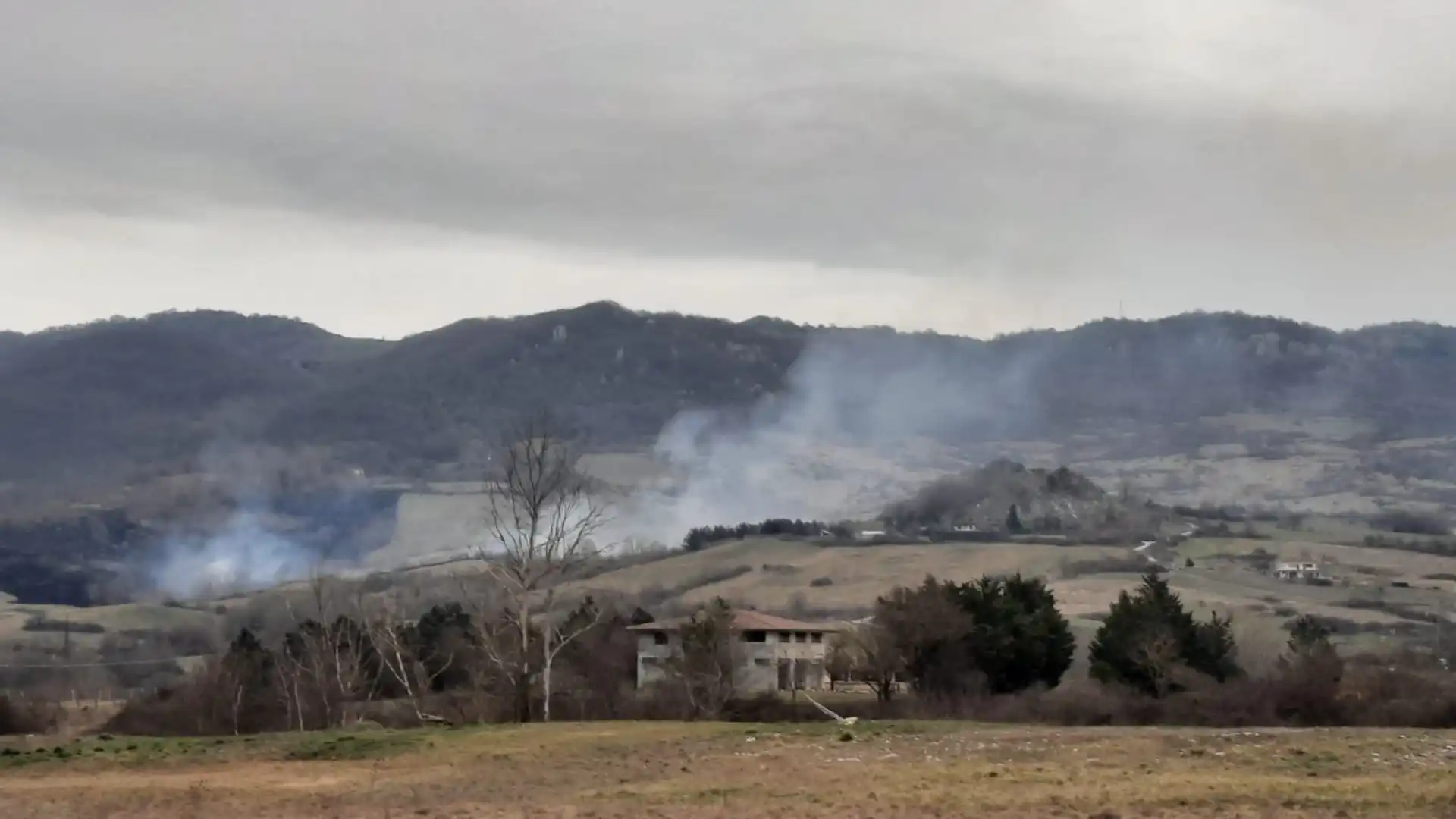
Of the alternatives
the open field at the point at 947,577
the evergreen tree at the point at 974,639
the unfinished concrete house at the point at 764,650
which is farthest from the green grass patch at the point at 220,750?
the open field at the point at 947,577

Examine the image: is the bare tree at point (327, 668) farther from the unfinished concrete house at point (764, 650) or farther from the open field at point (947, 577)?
the open field at point (947, 577)

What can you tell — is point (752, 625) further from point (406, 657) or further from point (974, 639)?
point (974, 639)

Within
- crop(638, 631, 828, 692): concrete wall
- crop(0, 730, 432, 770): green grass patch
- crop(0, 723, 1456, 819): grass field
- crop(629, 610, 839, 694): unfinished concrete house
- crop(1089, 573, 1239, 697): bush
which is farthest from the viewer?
crop(629, 610, 839, 694): unfinished concrete house

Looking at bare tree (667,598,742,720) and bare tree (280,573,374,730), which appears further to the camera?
bare tree (280,573,374,730)

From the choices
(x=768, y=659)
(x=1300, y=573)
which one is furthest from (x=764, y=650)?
(x=1300, y=573)

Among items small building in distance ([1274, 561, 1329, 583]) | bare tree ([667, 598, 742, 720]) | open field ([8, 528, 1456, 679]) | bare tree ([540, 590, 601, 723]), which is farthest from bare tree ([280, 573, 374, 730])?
small building in distance ([1274, 561, 1329, 583])

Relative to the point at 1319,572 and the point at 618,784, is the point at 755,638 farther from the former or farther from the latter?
the point at 1319,572

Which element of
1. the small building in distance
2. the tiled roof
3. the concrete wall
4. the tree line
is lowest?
the concrete wall

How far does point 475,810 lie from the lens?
96.7 ft

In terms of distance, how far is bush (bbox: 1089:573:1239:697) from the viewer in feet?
205

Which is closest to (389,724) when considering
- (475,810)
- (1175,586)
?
(475,810)

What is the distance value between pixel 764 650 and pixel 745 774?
199 ft

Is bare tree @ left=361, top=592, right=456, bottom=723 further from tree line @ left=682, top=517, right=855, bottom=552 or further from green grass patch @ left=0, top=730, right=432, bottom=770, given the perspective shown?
tree line @ left=682, top=517, right=855, bottom=552

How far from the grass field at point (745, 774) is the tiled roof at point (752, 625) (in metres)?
45.7
